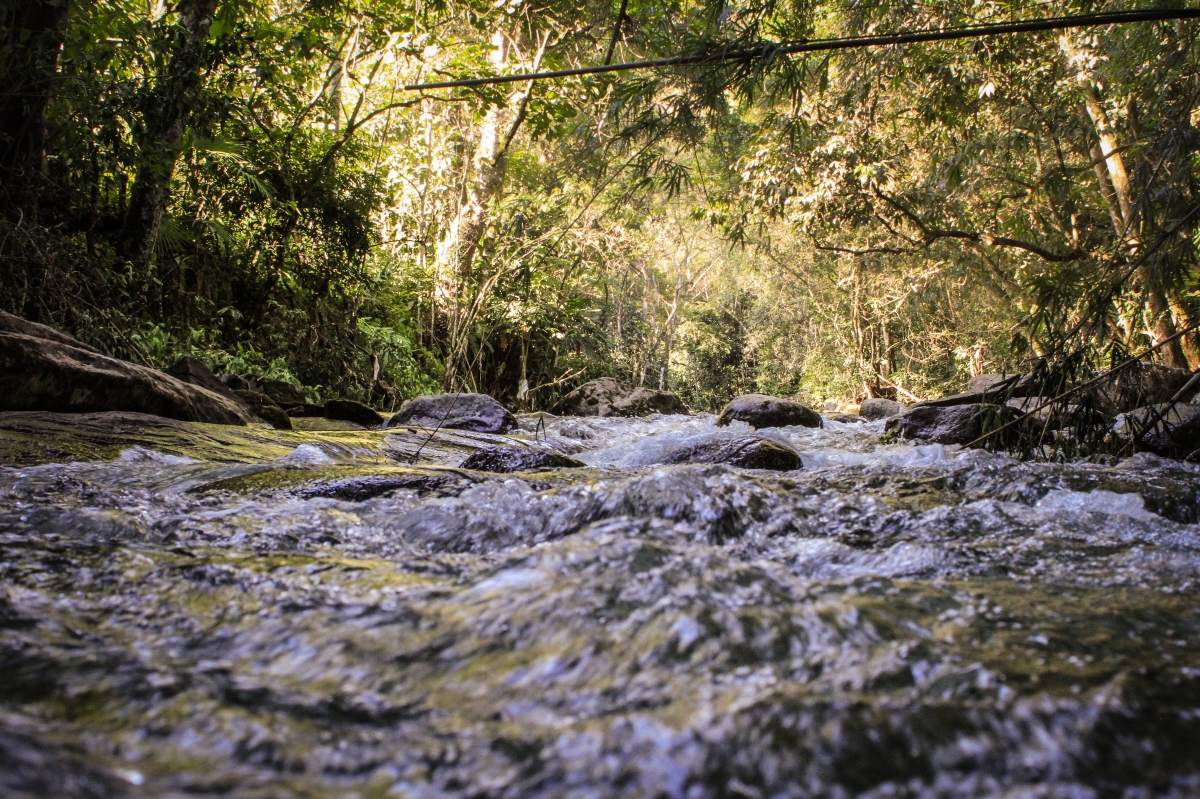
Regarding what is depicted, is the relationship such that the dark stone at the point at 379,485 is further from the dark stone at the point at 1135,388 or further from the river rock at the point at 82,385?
the dark stone at the point at 1135,388

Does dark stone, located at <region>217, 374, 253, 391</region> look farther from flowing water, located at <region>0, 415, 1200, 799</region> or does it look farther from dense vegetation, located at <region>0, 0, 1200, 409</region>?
flowing water, located at <region>0, 415, 1200, 799</region>

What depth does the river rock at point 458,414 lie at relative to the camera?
23.0 feet

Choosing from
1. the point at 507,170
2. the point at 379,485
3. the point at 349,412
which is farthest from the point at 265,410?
the point at 507,170

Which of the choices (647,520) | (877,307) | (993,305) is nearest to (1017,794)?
(647,520)

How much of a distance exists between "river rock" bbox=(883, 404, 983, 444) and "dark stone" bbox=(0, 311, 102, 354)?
6.59m

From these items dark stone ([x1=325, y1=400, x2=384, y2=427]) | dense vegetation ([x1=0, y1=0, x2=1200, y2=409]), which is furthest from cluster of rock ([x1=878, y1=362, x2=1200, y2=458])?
dark stone ([x1=325, y1=400, x2=384, y2=427])

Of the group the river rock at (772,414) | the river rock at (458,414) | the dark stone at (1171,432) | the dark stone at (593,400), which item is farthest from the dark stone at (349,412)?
the dark stone at (1171,432)

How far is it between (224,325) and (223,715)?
25.2 ft

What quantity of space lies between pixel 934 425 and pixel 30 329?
711cm

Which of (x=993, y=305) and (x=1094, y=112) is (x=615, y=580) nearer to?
(x=1094, y=112)

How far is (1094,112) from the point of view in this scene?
339 inches

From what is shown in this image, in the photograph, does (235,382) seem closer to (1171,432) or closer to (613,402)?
(613,402)

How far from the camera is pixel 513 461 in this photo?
381 centimetres

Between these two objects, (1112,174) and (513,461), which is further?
(1112,174)
